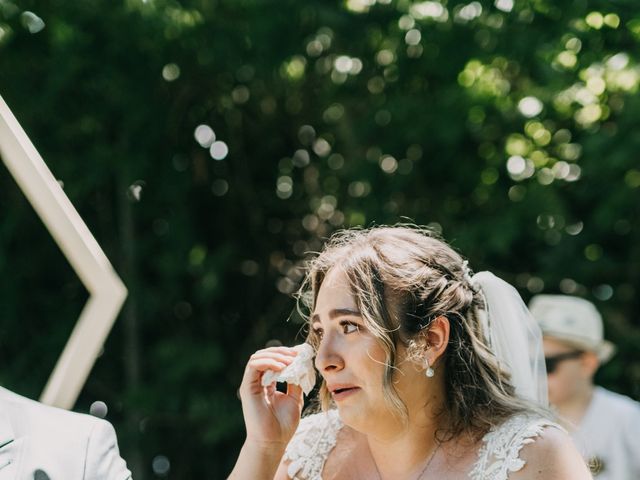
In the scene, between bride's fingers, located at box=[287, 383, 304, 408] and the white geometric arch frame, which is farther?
bride's fingers, located at box=[287, 383, 304, 408]

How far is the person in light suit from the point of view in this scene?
185 cm

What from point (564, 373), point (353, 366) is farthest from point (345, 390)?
point (564, 373)

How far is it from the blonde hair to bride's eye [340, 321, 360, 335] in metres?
0.04

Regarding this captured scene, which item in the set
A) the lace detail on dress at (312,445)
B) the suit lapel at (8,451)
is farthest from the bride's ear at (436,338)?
the suit lapel at (8,451)

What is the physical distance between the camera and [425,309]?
254cm

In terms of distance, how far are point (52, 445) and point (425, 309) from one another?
1.07 m

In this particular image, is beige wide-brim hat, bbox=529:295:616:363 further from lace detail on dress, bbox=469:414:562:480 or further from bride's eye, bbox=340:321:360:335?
bride's eye, bbox=340:321:360:335

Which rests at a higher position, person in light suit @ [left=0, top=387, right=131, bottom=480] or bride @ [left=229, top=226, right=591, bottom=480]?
bride @ [left=229, top=226, right=591, bottom=480]

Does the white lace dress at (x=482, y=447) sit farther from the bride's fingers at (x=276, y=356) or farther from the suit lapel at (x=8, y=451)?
the suit lapel at (x=8, y=451)

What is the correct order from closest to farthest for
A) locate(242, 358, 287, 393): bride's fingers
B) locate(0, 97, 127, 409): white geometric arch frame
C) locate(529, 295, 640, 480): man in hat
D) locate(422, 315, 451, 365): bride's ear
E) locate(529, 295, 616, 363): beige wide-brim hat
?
locate(0, 97, 127, 409): white geometric arch frame, locate(422, 315, 451, 365): bride's ear, locate(242, 358, 287, 393): bride's fingers, locate(529, 295, 640, 480): man in hat, locate(529, 295, 616, 363): beige wide-brim hat

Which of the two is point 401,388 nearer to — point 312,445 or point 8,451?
point 312,445

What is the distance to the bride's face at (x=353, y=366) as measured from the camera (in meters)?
2.43

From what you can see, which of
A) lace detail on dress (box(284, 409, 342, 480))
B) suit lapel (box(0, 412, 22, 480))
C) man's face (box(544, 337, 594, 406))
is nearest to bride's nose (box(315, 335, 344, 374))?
lace detail on dress (box(284, 409, 342, 480))

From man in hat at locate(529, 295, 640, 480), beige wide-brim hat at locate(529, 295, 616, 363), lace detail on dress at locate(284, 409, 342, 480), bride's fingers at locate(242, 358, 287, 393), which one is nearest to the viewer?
bride's fingers at locate(242, 358, 287, 393)
